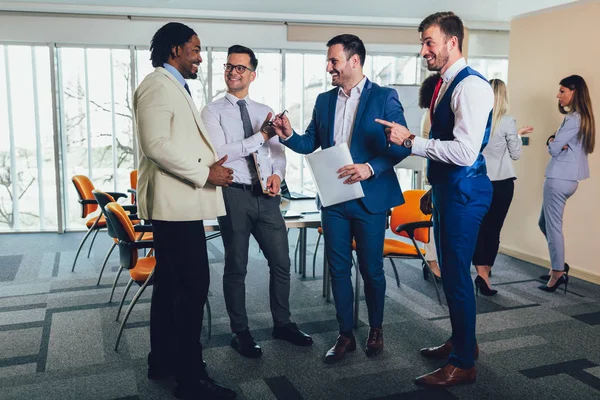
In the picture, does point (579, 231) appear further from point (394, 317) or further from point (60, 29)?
point (60, 29)

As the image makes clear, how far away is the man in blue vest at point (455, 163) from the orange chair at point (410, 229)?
3.18 feet

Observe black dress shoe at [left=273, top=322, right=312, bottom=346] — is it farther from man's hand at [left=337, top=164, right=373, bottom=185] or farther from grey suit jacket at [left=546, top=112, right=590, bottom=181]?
grey suit jacket at [left=546, top=112, right=590, bottom=181]

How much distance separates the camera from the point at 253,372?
2609 millimetres

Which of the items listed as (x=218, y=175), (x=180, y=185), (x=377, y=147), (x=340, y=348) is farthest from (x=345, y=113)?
(x=340, y=348)

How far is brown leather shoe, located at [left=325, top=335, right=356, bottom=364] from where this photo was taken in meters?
2.71

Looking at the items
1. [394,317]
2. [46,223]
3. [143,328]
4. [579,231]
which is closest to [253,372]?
[143,328]

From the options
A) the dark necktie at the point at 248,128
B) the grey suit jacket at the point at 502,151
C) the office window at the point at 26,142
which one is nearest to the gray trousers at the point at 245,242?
the dark necktie at the point at 248,128

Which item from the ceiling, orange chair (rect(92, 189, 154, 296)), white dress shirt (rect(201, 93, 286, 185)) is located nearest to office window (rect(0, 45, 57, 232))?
Answer: the ceiling

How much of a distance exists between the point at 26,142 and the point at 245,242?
4.92 m

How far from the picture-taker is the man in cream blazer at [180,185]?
207 centimetres

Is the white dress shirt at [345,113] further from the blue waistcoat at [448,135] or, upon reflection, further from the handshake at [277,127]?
the blue waistcoat at [448,135]

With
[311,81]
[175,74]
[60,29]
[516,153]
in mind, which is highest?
[60,29]

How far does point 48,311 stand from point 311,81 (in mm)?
4761

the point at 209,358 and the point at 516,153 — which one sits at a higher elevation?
the point at 516,153
